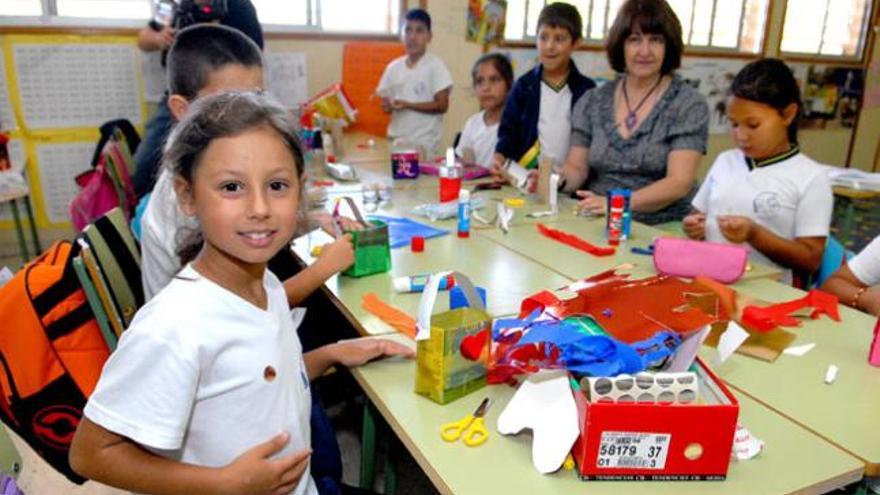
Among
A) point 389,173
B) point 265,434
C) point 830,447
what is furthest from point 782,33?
point 265,434

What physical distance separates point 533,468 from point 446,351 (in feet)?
0.72

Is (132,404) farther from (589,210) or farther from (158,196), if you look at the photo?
(589,210)

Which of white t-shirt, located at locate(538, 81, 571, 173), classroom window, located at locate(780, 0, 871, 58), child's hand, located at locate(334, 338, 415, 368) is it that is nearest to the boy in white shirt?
white t-shirt, located at locate(538, 81, 571, 173)

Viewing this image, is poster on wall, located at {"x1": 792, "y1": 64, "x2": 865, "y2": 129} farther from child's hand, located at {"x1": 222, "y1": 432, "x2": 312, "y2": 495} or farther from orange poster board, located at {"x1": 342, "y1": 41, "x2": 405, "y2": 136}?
child's hand, located at {"x1": 222, "y1": 432, "x2": 312, "y2": 495}

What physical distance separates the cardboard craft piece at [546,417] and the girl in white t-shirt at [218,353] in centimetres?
33

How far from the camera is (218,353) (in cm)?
87

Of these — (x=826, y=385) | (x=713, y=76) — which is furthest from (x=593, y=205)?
(x=713, y=76)

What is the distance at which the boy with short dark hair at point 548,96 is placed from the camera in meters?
2.78

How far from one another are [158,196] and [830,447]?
4.35ft

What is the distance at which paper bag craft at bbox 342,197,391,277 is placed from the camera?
158cm

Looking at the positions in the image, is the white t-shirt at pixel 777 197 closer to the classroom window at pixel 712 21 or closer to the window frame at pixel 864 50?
the classroom window at pixel 712 21

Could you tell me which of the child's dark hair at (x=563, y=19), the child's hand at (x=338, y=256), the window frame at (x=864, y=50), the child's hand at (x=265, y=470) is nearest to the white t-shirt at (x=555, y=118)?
the child's dark hair at (x=563, y=19)

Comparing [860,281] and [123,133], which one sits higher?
[123,133]

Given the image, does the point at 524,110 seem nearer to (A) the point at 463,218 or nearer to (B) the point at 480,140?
(B) the point at 480,140
